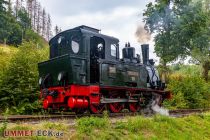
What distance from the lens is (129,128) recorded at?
967cm

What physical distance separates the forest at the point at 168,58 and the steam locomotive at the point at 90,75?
9.32 feet

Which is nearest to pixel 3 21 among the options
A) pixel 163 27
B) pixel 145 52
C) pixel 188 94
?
pixel 163 27

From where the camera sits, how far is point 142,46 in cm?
1841

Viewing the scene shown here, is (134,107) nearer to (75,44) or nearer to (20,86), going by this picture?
(75,44)

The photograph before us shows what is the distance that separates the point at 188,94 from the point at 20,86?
14070 mm

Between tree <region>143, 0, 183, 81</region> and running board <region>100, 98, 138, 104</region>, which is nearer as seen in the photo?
running board <region>100, 98, 138, 104</region>

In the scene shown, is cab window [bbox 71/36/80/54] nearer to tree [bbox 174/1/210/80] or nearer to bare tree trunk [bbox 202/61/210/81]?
tree [bbox 174/1/210/80]

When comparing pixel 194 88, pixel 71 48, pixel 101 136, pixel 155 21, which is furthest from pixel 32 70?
pixel 155 21

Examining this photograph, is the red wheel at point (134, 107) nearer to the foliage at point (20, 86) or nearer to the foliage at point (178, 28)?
the foliage at point (20, 86)

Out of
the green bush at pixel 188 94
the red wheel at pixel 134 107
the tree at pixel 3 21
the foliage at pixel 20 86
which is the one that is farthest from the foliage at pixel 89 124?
the tree at pixel 3 21

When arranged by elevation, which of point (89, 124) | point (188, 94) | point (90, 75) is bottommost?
point (89, 124)

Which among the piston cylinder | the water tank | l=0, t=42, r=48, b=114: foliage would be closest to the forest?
l=0, t=42, r=48, b=114: foliage

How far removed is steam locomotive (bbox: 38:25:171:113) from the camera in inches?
512

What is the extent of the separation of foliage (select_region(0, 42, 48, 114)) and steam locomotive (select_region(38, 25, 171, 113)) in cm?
265
